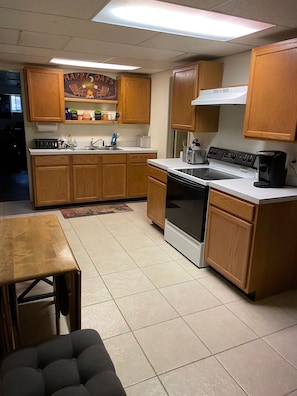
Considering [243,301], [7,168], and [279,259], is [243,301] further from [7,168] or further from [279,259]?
[7,168]

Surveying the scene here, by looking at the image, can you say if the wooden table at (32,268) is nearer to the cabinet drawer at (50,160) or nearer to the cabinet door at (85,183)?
the cabinet drawer at (50,160)

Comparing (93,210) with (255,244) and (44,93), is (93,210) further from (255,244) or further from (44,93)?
(255,244)

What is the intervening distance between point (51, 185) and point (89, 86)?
188 cm

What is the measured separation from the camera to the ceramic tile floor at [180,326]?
5.95 feet

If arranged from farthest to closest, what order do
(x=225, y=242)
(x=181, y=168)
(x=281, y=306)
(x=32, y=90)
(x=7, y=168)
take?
(x=7, y=168), (x=32, y=90), (x=181, y=168), (x=225, y=242), (x=281, y=306)

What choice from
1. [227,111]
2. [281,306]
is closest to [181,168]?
[227,111]

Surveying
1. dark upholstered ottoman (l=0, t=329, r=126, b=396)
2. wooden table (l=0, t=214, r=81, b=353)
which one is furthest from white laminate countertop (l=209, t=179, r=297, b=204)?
dark upholstered ottoman (l=0, t=329, r=126, b=396)

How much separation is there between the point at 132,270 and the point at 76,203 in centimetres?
239

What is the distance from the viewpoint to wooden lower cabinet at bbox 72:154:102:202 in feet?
15.8

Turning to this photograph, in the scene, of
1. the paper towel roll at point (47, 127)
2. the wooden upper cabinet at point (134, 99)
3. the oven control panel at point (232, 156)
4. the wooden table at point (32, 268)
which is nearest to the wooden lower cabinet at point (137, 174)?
the wooden upper cabinet at point (134, 99)

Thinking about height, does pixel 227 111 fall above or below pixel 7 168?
above

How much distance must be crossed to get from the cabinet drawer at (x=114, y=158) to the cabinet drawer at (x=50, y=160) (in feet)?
1.99

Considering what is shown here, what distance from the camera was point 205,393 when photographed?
1.72m

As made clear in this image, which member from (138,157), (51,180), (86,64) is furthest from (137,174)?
(86,64)
